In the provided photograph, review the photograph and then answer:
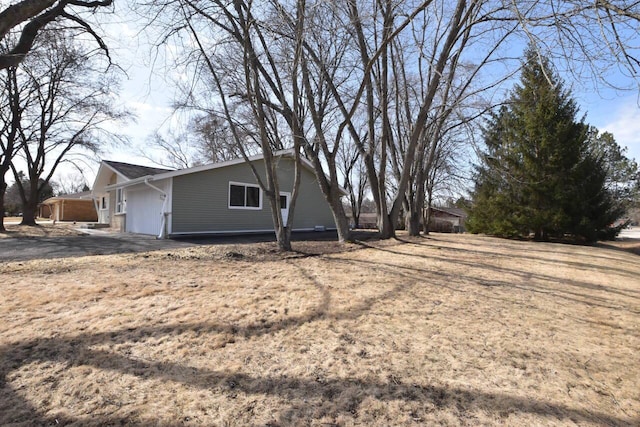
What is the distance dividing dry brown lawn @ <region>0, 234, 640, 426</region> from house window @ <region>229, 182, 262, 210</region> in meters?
8.35

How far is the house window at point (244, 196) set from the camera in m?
13.4

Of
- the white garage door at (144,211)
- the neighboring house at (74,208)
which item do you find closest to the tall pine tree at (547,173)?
the white garage door at (144,211)

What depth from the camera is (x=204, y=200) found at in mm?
12414

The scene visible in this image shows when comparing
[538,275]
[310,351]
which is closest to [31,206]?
[310,351]

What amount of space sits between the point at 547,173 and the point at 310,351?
53.6 feet

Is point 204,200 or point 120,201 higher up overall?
point 120,201

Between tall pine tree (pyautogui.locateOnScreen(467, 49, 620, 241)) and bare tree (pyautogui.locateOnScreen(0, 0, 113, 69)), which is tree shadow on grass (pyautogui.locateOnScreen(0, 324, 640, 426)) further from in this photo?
tall pine tree (pyautogui.locateOnScreen(467, 49, 620, 241))

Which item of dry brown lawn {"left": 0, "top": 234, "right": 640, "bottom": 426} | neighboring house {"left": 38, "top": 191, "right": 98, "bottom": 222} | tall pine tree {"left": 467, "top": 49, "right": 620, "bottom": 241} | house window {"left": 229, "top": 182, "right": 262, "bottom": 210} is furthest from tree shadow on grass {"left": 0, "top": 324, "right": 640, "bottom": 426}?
neighboring house {"left": 38, "top": 191, "right": 98, "bottom": 222}

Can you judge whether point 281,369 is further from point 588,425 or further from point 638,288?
point 638,288

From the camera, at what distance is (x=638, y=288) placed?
17.5ft

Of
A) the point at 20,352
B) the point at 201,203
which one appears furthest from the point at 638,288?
the point at 201,203

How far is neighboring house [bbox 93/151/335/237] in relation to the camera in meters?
11.6

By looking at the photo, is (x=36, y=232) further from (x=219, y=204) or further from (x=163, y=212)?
(x=219, y=204)

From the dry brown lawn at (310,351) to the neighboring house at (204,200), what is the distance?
665 centimetres
